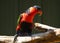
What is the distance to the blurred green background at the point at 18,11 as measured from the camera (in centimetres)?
404

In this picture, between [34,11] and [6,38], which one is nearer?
[6,38]

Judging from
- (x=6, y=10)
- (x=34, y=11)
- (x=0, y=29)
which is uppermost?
(x=34, y=11)

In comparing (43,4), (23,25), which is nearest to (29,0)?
(43,4)

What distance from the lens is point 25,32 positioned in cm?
188

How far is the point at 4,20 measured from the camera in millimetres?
4102

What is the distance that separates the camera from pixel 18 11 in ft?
13.2

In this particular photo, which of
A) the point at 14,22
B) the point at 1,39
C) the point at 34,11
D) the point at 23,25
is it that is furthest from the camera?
the point at 14,22

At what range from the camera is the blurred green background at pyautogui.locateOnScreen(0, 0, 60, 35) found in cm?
404

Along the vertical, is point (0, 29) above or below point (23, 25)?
below

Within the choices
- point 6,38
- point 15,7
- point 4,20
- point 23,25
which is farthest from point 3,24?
point 6,38

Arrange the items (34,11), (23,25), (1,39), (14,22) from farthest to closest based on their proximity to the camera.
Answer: (14,22) < (23,25) < (34,11) < (1,39)

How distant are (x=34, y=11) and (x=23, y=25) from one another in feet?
0.66

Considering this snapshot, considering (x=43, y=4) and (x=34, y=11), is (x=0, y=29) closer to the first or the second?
(x=43, y=4)

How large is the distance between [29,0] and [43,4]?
10.0 inches
